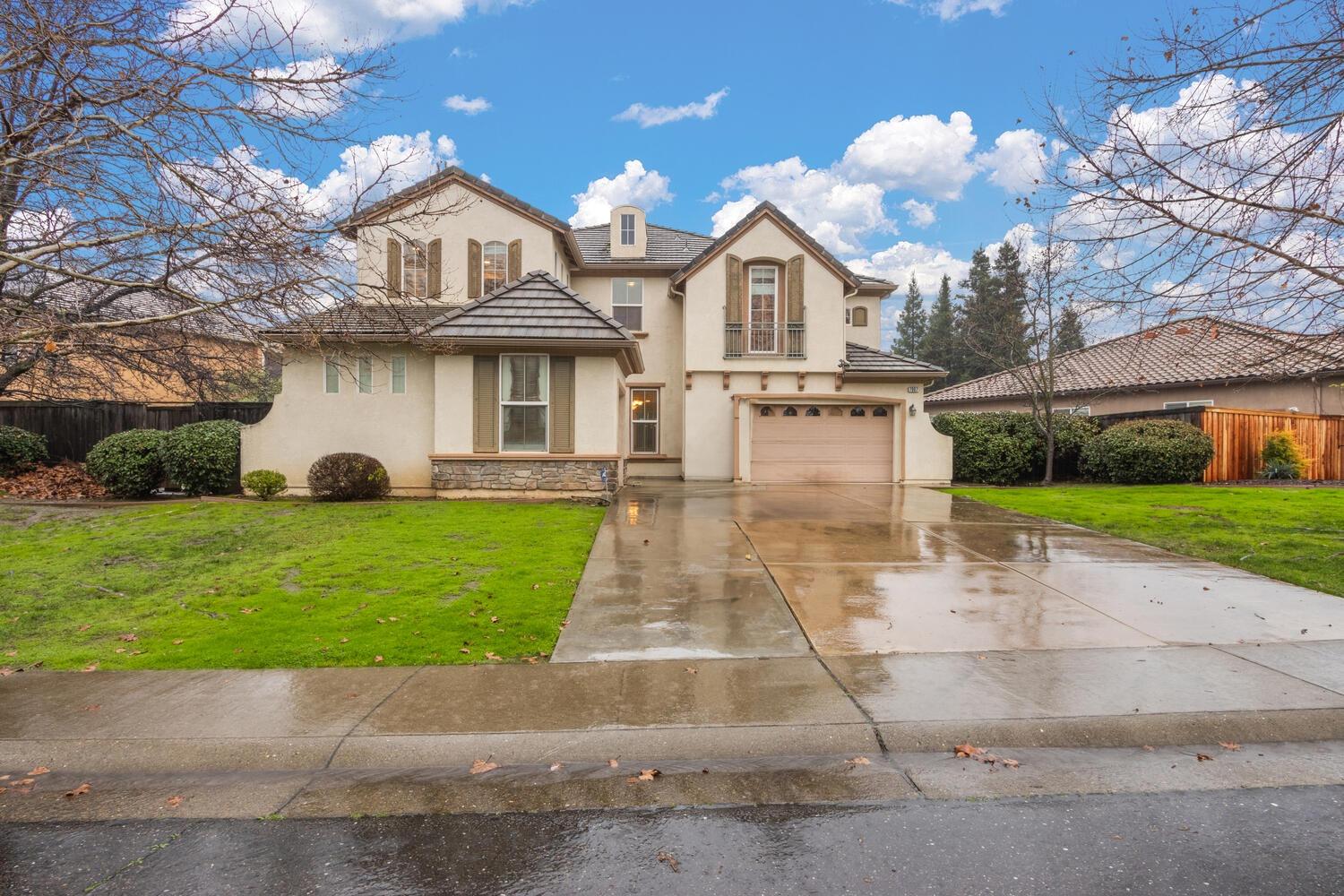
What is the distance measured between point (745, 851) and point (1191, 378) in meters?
24.3

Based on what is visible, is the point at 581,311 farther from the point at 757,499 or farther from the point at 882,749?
the point at 882,749

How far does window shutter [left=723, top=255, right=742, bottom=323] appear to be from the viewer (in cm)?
1886

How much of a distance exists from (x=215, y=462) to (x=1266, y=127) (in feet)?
54.0

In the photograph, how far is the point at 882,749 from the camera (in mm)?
3758

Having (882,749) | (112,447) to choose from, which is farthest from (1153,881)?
(112,447)

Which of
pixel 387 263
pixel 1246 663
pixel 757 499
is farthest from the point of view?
pixel 387 263

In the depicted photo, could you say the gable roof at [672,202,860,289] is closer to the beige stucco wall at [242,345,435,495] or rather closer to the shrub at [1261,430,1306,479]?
the beige stucco wall at [242,345,435,495]

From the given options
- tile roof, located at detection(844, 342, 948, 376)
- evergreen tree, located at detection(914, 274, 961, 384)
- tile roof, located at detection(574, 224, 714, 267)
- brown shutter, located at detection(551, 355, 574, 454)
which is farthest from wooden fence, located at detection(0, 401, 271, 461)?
evergreen tree, located at detection(914, 274, 961, 384)

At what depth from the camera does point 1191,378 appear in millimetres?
20969

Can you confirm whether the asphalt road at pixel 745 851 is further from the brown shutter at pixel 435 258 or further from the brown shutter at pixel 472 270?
the brown shutter at pixel 472 270

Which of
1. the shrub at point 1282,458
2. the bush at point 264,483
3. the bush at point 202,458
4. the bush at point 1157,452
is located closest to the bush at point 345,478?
the bush at point 264,483

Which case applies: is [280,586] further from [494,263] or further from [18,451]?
[18,451]

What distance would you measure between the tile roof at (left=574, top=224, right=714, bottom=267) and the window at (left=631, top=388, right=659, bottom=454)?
152 inches

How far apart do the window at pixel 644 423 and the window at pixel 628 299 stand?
6.98ft
